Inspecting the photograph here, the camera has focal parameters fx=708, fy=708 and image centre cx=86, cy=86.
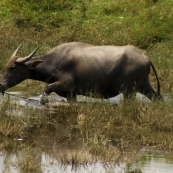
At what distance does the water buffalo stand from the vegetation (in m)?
0.68

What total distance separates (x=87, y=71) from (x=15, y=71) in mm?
1168

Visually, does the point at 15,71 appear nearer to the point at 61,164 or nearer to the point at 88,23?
the point at 61,164

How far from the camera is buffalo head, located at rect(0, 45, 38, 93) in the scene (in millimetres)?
11398

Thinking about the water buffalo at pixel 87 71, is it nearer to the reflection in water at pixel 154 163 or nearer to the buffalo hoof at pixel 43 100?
the buffalo hoof at pixel 43 100

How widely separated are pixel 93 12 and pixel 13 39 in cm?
300

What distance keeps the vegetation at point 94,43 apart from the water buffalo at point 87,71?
68 centimetres

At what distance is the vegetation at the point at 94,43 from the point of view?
8906 mm

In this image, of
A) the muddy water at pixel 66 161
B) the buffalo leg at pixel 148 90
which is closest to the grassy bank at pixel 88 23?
the buffalo leg at pixel 148 90

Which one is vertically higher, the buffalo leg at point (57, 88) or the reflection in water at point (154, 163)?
the buffalo leg at point (57, 88)

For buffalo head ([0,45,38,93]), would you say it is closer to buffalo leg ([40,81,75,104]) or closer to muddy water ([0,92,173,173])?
buffalo leg ([40,81,75,104])

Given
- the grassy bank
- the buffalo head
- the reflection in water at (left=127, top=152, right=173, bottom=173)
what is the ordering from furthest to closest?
1. the grassy bank
2. the buffalo head
3. the reflection in water at (left=127, top=152, right=173, bottom=173)

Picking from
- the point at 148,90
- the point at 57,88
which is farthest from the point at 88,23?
the point at 57,88

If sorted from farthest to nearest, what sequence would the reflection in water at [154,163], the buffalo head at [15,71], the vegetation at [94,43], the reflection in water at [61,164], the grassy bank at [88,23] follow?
the grassy bank at [88,23]
the buffalo head at [15,71]
the vegetation at [94,43]
the reflection in water at [154,163]
the reflection in water at [61,164]

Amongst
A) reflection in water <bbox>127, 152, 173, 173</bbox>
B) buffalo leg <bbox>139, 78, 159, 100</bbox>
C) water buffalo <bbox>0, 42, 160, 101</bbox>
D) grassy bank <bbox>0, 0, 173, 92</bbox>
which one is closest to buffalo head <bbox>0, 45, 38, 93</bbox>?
water buffalo <bbox>0, 42, 160, 101</bbox>
